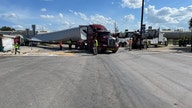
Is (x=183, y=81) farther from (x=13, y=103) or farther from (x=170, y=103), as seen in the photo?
(x=13, y=103)

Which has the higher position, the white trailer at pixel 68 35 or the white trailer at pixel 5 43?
A: the white trailer at pixel 68 35

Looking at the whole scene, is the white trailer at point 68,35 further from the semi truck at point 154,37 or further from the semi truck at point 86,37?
the semi truck at point 154,37

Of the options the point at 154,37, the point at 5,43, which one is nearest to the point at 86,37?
the point at 5,43

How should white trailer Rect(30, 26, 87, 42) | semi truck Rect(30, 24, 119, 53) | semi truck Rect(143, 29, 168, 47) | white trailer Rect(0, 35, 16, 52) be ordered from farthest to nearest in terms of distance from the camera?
semi truck Rect(143, 29, 168, 47)
white trailer Rect(30, 26, 87, 42)
white trailer Rect(0, 35, 16, 52)
semi truck Rect(30, 24, 119, 53)

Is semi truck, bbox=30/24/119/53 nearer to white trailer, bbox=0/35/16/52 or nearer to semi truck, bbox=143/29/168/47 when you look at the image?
white trailer, bbox=0/35/16/52

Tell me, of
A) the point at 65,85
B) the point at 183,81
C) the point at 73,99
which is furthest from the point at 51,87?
the point at 183,81

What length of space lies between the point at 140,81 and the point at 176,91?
212 cm

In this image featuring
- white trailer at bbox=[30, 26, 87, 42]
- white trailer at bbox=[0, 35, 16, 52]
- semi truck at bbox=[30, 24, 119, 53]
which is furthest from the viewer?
white trailer at bbox=[30, 26, 87, 42]

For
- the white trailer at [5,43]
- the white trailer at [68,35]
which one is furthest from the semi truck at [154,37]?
the white trailer at [5,43]

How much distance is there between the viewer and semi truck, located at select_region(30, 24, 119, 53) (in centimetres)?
3111

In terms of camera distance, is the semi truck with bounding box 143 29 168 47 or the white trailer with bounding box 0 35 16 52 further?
the semi truck with bounding box 143 29 168 47

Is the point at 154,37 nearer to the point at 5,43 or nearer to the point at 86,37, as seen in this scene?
the point at 86,37

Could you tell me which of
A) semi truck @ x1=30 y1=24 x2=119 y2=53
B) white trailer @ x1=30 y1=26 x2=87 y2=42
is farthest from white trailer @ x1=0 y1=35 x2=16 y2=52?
semi truck @ x1=30 y1=24 x2=119 y2=53

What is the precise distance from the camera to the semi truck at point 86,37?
3111 centimetres
